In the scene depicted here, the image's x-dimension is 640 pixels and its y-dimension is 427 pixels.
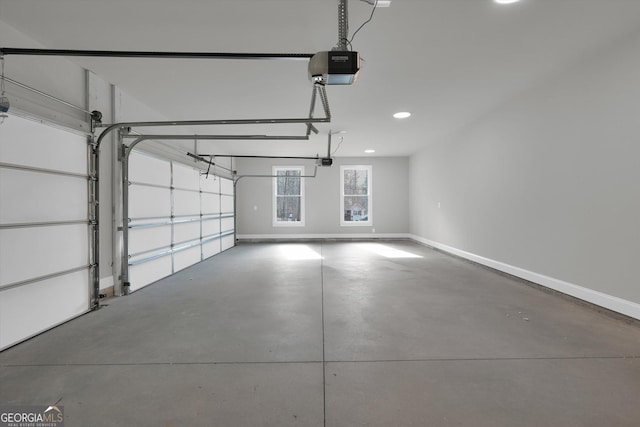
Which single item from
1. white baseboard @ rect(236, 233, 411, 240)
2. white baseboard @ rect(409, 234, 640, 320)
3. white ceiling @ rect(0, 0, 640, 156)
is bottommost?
white baseboard @ rect(409, 234, 640, 320)

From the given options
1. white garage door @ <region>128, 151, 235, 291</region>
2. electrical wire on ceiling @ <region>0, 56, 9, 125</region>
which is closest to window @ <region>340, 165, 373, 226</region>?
white garage door @ <region>128, 151, 235, 291</region>

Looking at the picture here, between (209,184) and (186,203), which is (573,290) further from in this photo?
(209,184)

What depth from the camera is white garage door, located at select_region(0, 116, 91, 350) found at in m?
2.47

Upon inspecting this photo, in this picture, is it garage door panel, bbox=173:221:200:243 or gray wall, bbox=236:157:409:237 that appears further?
gray wall, bbox=236:157:409:237

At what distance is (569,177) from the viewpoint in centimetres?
354

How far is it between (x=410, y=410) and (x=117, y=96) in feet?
15.3

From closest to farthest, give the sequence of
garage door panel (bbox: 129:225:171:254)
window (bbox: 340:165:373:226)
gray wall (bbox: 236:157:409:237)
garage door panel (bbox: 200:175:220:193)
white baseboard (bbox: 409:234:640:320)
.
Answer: white baseboard (bbox: 409:234:640:320) → garage door panel (bbox: 129:225:171:254) → garage door panel (bbox: 200:175:220:193) → gray wall (bbox: 236:157:409:237) → window (bbox: 340:165:373:226)

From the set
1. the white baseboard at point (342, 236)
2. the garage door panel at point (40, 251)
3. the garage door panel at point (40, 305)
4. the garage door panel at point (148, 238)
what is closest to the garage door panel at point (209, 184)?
the garage door panel at point (148, 238)

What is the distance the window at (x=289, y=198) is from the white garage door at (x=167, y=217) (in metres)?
2.84

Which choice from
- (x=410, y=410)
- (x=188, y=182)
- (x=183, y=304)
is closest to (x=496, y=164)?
(x=410, y=410)
